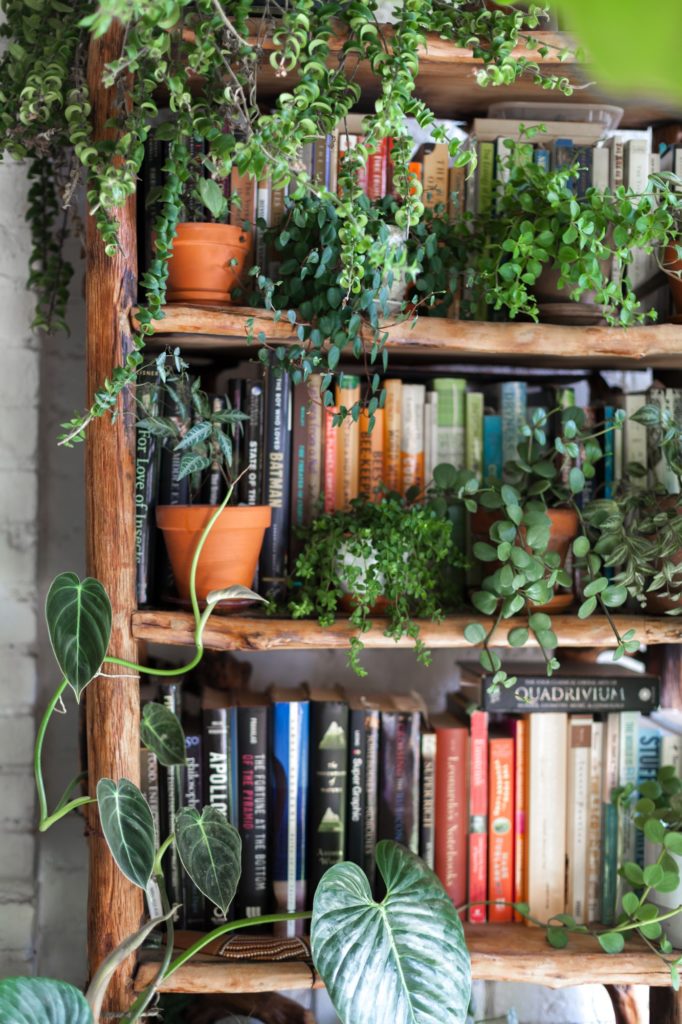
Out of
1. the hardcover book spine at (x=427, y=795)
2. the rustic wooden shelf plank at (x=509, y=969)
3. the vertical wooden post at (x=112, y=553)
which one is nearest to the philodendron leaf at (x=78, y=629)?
the vertical wooden post at (x=112, y=553)

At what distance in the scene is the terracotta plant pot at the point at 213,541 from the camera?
1.23 metres

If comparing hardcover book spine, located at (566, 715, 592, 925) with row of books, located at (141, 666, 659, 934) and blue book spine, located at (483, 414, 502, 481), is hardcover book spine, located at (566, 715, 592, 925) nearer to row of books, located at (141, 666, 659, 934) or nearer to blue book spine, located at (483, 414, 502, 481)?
row of books, located at (141, 666, 659, 934)

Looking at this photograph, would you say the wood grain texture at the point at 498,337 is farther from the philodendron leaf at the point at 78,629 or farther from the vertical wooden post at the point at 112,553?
the philodendron leaf at the point at 78,629

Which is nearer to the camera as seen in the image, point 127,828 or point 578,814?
point 127,828

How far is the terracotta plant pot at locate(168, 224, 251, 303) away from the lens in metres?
1.23

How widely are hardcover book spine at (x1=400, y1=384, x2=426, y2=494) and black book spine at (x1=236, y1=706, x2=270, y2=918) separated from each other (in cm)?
43

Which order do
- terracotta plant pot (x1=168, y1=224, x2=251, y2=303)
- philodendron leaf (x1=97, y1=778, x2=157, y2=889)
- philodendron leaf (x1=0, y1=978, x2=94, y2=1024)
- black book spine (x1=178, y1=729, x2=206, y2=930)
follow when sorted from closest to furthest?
1. philodendron leaf (x1=0, y1=978, x2=94, y2=1024)
2. philodendron leaf (x1=97, y1=778, x2=157, y2=889)
3. terracotta plant pot (x1=168, y1=224, x2=251, y2=303)
4. black book spine (x1=178, y1=729, x2=206, y2=930)

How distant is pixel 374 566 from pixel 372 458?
211 mm

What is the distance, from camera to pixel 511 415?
1413 millimetres

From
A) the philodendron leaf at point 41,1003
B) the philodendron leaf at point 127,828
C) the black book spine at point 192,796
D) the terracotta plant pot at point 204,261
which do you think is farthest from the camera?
the black book spine at point 192,796

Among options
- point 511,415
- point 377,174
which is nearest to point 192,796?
point 511,415

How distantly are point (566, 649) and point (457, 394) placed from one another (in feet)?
1.78

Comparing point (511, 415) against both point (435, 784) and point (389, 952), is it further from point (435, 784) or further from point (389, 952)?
point (389, 952)

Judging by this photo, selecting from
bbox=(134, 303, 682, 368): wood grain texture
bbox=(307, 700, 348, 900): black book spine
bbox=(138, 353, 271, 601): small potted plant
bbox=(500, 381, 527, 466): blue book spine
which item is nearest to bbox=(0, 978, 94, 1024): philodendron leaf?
bbox=(307, 700, 348, 900): black book spine
